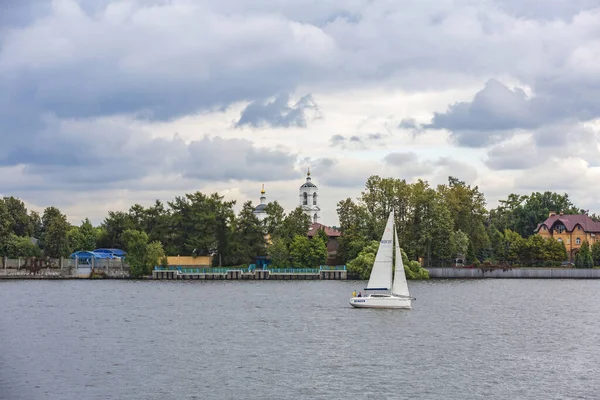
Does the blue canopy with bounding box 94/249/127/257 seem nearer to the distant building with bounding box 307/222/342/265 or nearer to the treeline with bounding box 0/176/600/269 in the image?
the treeline with bounding box 0/176/600/269

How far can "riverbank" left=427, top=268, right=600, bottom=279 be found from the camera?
143500 mm

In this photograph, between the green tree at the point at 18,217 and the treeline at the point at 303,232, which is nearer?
the treeline at the point at 303,232

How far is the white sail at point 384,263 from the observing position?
7325 cm

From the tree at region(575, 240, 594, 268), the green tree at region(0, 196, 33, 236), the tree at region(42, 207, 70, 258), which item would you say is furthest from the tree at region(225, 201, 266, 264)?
the tree at region(575, 240, 594, 268)

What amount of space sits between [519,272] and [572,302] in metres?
61.4

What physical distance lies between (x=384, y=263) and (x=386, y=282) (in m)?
1.97

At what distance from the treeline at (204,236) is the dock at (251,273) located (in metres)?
2.58

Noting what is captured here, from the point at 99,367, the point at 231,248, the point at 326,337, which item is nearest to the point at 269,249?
the point at 231,248

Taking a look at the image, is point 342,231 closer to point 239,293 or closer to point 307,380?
point 239,293

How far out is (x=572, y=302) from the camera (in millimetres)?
89438

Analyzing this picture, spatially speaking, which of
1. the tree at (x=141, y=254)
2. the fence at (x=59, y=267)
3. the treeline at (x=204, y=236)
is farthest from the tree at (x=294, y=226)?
the fence at (x=59, y=267)

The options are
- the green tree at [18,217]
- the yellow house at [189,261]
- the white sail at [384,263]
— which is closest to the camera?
the white sail at [384,263]

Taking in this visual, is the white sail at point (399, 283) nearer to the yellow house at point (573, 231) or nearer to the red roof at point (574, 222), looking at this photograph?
the yellow house at point (573, 231)

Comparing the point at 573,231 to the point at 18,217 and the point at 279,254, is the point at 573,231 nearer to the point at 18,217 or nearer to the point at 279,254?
the point at 279,254
